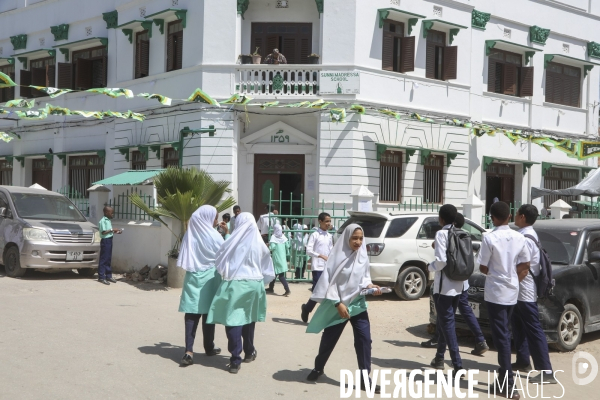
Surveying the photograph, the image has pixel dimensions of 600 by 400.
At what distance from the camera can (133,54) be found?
69.7 ft

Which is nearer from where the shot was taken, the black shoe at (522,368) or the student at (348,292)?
the student at (348,292)

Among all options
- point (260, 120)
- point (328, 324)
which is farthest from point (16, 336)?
point (260, 120)

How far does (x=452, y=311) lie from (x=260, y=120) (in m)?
12.7

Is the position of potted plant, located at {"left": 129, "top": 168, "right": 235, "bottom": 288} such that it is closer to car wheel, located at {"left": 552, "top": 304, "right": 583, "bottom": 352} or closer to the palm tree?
the palm tree

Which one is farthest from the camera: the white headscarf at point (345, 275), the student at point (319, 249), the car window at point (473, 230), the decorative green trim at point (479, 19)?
the decorative green trim at point (479, 19)

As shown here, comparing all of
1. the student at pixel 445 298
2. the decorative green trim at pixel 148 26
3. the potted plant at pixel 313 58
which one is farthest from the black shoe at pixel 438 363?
the decorative green trim at pixel 148 26

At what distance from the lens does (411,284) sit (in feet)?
40.8

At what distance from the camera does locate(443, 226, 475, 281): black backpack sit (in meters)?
6.99

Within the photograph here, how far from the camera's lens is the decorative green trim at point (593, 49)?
78.8ft

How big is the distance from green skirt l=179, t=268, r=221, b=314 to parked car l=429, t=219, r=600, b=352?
319cm

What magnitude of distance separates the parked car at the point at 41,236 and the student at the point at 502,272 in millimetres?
10236

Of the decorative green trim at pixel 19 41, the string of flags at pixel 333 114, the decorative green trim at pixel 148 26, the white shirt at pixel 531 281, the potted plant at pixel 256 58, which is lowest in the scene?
the white shirt at pixel 531 281

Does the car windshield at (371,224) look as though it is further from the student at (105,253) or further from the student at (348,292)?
the student at (348,292)

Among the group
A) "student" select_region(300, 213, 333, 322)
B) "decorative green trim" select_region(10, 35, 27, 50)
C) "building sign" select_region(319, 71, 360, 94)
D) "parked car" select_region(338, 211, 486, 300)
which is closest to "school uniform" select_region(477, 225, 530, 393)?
"student" select_region(300, 213, 333, 322)
